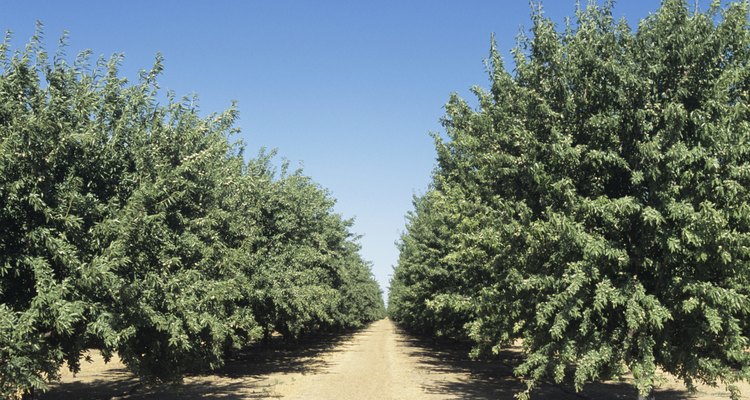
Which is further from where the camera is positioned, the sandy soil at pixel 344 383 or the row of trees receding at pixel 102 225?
the sandy soil at pixel 344 383

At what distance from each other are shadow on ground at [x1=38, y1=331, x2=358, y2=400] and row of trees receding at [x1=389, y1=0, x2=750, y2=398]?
10235 millimetres

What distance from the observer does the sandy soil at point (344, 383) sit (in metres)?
20.1

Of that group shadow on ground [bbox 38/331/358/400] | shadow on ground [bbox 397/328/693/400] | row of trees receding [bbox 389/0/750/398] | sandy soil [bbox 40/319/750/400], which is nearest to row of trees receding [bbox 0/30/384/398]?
shadow on ground [bbox 38/331/358/400]

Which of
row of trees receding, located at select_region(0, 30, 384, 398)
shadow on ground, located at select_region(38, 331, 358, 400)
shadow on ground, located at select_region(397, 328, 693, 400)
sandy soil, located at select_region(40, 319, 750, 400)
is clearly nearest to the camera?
row of trees receding, located at select_region(0, 30, 384, 398)

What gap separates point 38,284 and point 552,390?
1761 centimetres

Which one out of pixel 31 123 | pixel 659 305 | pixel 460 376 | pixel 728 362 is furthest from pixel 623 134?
pixel 460 376

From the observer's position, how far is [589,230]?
1165 cm

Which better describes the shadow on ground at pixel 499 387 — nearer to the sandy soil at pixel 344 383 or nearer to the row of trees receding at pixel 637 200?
the sandy soil at pixel 344 383

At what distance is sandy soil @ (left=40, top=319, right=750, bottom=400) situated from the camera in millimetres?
20141

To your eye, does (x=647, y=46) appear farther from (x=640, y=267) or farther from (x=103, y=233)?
(x=103, y=233)

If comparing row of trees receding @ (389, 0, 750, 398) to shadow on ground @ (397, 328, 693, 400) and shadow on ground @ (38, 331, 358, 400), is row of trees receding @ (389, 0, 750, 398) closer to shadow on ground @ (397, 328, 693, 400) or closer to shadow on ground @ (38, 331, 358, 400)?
shadow on ground @ (397, 328, 693, 400)

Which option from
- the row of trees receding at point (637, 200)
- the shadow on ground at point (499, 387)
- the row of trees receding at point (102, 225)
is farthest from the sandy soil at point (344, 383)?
the row of trees receding at point (637, 200)

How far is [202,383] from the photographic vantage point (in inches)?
972

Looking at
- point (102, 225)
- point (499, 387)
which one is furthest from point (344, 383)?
point (102, 225)
